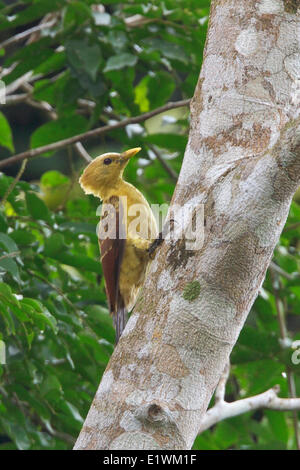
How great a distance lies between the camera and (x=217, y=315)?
77.2 inches

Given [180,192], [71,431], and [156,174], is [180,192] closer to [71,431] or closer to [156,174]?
[71,431]

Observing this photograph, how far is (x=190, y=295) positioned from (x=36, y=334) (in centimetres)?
141

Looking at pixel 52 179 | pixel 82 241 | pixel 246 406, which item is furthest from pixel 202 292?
pixel 52 179

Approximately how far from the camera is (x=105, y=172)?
386 cm

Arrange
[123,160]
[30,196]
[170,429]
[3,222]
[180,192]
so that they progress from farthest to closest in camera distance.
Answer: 1. [123,160]
2. [30,196]
3. [3,222]
4. [180,192]
5. [170,429]

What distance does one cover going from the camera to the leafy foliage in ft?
10.3

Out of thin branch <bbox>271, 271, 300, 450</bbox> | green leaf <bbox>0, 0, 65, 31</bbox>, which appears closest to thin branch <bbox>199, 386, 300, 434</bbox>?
thin branch <bbox>271, 271, 300, 450</bbox>

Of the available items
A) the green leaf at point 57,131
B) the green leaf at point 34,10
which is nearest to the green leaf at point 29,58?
the green leaf at point 34,10

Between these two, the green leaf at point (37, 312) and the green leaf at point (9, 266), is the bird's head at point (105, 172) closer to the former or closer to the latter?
the green leaf at point (9, 266)

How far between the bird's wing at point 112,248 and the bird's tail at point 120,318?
0.02 meters

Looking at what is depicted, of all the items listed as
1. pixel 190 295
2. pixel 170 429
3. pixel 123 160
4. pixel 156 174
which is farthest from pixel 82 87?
pixel 170 429

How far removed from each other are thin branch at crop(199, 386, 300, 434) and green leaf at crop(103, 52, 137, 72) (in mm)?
1746

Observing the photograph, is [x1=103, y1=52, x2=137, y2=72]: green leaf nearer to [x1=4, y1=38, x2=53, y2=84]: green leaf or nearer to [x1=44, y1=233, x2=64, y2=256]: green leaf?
[x1=4, y1=38, x2=53, y2=84]: green leaf

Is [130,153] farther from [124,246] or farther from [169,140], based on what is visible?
[124,246]
